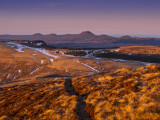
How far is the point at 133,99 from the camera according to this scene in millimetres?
9289

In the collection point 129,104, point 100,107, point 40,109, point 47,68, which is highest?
point 129,104

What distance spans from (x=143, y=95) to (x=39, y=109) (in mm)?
9189

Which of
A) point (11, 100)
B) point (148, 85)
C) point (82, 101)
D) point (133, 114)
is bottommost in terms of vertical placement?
point (11, 100)

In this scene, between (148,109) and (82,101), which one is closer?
(148,109)

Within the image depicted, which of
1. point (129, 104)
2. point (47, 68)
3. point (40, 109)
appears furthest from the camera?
point (47, 68)

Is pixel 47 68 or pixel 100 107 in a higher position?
pixel 100 107

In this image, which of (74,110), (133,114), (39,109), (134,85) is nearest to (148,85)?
(134,85)

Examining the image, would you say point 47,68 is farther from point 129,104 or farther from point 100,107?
point 129,104

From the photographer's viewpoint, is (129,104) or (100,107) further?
(100,107)

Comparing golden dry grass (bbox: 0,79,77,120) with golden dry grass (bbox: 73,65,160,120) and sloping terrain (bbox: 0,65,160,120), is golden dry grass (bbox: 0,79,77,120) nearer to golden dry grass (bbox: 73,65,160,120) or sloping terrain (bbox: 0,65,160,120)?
sloping terrain (bbox: 0,65,160,120)

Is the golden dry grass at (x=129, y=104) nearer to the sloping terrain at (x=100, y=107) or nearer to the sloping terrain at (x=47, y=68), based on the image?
→ the sloping terrain at (x=100, y=107)

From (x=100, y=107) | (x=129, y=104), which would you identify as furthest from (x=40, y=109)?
(x=129, y=104)

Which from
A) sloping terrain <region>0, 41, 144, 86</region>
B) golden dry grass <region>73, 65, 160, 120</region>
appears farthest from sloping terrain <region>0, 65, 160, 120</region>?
sloping terrain <region>0, 41, 144, 86</region>

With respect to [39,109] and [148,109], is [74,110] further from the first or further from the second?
[148,109]
